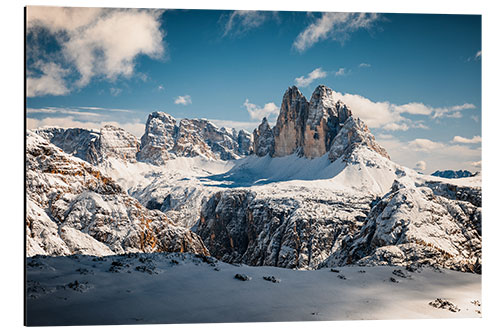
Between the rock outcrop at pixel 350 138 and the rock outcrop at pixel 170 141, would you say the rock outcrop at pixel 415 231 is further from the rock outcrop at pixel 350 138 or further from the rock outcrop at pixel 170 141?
the rock outcrop at pixel 170 141

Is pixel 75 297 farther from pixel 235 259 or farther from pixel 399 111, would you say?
pixel 235 259

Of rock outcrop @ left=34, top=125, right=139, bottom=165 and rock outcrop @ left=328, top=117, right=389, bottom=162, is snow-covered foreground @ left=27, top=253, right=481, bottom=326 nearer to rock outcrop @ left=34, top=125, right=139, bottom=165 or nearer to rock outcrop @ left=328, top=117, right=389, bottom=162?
rock outcrop @ left=328, top=117, right=389, bottom=162

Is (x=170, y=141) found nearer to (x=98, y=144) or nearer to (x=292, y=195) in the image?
(x=98, y=144)

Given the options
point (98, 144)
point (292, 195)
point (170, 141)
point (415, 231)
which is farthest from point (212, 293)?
point (170, 141)

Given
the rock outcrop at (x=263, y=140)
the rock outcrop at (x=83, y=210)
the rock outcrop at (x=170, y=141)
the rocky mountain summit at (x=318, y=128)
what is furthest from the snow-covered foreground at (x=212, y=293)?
the rock outcrop at (x=170, y=141)
